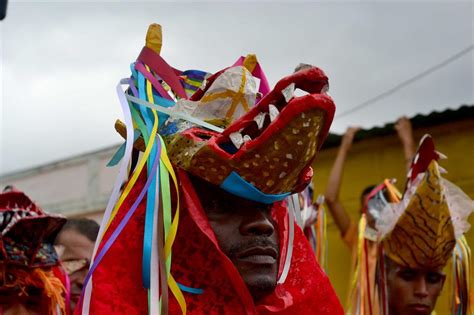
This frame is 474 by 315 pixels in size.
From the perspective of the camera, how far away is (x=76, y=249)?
4453mm

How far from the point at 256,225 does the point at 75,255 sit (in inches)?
A: 93.4

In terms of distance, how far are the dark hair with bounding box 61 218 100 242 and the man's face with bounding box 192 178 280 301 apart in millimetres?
2419

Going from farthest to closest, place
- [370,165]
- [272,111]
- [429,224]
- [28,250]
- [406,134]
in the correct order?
[370,165]
[406,134]
[429,224]
[28,250]
[272,111]

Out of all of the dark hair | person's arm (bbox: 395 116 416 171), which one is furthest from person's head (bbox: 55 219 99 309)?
person's arm (bbox: 395 116 416 171)

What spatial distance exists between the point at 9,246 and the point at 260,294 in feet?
5.22

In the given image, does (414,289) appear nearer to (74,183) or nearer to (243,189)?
(243,189)

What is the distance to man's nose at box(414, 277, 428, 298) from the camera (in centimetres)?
404

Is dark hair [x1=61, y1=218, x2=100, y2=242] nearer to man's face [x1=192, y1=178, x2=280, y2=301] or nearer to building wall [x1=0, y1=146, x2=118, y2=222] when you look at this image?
man's face [x1=192, y1=178, x2=280, y2=301]

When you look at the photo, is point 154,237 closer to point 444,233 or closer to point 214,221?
point 214,221

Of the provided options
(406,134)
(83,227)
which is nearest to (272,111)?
(83,227)

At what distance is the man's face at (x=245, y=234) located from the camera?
2.23m

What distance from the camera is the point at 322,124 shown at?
216 cm

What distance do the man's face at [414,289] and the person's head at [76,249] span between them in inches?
64.0


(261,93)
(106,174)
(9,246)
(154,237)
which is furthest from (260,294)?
(106,174)
